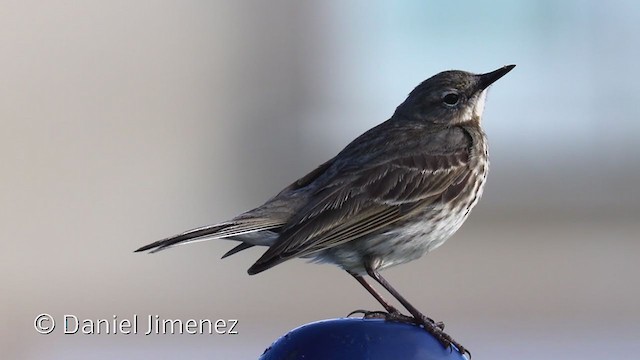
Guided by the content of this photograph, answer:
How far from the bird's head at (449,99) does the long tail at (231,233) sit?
103cm

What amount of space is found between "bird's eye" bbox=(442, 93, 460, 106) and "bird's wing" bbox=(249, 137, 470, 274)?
0.24 m

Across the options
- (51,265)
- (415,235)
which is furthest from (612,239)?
(415,235)

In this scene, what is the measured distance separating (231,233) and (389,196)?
2.44 ft

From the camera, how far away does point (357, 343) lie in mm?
3414

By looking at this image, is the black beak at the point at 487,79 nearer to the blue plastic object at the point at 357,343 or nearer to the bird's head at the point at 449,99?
the bird's head at the point at 449,99

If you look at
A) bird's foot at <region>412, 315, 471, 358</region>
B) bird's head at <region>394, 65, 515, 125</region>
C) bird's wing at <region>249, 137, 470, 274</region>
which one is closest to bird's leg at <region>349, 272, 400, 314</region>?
bird's wing at <region>249, 137, 470, 274</region>

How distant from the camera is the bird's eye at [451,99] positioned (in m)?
5.39

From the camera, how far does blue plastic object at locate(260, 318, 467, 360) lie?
11.2 ft

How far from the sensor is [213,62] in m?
Result: 11.0

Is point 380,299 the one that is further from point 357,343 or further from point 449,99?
point 449,99

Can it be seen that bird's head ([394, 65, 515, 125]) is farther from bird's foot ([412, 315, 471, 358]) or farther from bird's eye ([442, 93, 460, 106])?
bird's foot ([412, 315, 471, 358])

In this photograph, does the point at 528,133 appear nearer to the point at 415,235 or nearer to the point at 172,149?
the point at 172,149

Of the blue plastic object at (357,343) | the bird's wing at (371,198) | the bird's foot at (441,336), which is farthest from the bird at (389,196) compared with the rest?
the blue plastic object at (357,343)

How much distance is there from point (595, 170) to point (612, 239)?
2.16 ft
